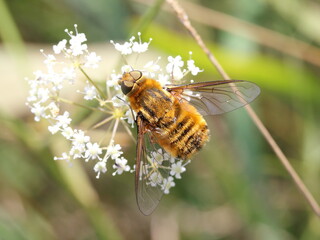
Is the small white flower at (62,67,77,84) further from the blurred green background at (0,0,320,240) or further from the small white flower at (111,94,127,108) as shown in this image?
the blurred green background at (0,0,320,240)

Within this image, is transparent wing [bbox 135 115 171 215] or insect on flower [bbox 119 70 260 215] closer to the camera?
transparent wing [bbox 135 115 171 215]

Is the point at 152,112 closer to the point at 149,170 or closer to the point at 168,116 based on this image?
the point at 168,116

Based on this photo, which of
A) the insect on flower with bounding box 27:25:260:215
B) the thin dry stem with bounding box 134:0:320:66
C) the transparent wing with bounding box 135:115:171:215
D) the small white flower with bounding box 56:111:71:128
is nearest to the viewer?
the transparent wing with bounding box 135:115:171:215

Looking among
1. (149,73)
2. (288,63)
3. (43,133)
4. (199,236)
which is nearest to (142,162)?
(149,73)

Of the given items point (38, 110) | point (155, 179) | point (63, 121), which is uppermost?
point (38, 110)

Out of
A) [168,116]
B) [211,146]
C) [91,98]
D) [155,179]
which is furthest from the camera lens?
[211,146]

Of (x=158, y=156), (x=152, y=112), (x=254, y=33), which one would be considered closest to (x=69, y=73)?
(x=152, y=112)

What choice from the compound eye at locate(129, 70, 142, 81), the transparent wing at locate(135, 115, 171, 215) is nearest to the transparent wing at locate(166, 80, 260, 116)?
the compound eye at locate(129, 70, 142, 81)
